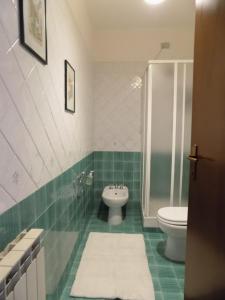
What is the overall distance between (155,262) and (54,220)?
114cm

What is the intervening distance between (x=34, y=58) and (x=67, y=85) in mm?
615

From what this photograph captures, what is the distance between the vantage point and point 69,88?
6.02ft

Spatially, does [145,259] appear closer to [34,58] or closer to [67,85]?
[67,85]

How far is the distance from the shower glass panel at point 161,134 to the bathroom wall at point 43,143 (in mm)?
912

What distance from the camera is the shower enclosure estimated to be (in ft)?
8.53

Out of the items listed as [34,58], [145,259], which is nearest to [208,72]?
[34,58]

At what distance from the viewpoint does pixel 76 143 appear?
83.8 inches

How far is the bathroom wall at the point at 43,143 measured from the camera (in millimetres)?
904

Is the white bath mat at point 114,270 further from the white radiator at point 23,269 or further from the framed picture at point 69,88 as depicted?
the framed picture at point 69,88

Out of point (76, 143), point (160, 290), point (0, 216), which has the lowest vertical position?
point (160, 290)

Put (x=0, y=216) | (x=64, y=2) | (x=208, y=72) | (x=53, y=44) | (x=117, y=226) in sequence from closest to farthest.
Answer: (x=0, y=216) → (x=208, y=72) → (x=53, y=44) → (x=64, y=2) → (x=117, y=226)

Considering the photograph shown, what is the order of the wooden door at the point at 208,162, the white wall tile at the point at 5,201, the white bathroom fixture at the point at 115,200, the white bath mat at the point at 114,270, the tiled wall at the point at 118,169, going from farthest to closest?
the tiled wall at the point at 118,169, the white bathroom fixture at the point at 115,200, the white bath mat at the point at 114,270, the wooden door at the point at 208,162, the white wall tile at the point at 5,201

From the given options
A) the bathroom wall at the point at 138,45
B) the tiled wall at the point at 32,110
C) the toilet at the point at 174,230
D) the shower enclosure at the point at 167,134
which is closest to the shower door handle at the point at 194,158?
the tiled wall at the point at 32,110

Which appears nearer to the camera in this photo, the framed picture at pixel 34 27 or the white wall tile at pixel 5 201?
the white wall tile at pixel 5 201
